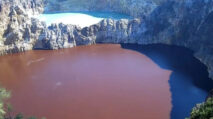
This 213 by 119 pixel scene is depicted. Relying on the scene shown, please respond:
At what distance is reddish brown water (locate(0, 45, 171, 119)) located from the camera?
1494 inches

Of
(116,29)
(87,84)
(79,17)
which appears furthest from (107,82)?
(79,17)

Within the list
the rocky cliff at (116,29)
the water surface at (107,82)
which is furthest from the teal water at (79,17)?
the water surface at (107,82)

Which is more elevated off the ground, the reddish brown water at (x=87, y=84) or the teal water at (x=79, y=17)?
the teal water at (x=79, y=17)

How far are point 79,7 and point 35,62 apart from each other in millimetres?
22882

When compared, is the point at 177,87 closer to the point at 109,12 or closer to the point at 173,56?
the point at 173,56

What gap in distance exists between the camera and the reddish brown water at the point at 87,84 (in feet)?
124

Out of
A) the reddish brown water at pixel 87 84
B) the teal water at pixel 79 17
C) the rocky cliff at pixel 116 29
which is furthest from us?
the teal water at pixel 79 17

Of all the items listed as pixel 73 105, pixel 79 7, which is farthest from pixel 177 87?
pixel 79 7

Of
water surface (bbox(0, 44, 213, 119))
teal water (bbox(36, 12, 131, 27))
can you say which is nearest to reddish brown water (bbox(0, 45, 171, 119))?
water surface (bbox(0, 44, 213, 119))

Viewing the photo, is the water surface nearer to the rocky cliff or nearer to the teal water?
the rocky cliff

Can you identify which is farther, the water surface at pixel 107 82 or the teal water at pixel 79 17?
the teal water at pixel 79 17

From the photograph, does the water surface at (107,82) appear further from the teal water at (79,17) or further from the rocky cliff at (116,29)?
the teal water at (79,17)

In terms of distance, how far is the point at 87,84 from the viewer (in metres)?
44.6

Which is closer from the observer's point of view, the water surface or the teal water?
the water surface
